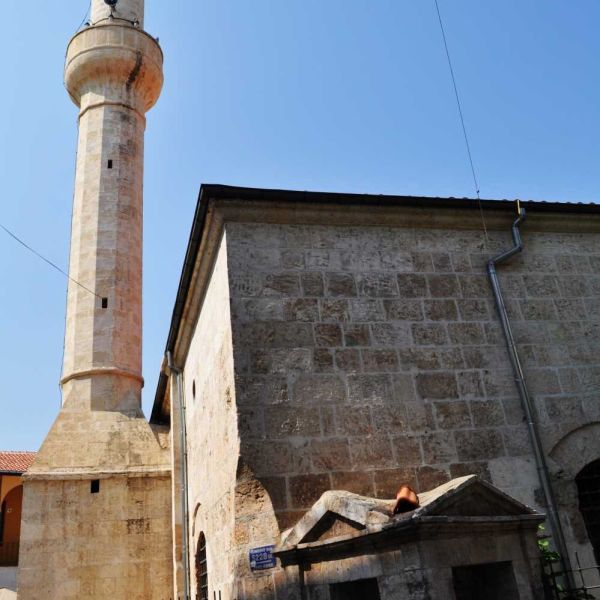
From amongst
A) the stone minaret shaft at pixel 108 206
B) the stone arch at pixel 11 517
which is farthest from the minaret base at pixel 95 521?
the stone arch at pixel 11 517

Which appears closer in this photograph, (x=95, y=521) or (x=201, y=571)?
(x=201, y=571)

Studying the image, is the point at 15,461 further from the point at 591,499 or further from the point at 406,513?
the point at 406,513

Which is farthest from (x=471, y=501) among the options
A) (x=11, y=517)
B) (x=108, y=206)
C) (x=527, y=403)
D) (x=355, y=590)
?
(x=11, y=517)

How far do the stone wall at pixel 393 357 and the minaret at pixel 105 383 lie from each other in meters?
5.79

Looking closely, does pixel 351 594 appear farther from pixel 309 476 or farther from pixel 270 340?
pixel 270 340

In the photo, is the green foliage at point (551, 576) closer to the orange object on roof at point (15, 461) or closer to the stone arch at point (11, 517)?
the orange object on roof at point (15, 461)

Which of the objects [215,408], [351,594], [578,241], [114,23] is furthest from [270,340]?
[114,23]

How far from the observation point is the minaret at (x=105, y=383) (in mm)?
9453

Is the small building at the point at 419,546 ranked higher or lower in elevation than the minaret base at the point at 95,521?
lower

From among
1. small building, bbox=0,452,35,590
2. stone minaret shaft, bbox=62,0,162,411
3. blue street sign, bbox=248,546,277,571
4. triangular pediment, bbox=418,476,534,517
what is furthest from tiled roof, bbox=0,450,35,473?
triangular pediment, bbox=418,476,534,517

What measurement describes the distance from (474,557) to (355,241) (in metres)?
3.23

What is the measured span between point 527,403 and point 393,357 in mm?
1380

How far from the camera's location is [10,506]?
22.5 meters

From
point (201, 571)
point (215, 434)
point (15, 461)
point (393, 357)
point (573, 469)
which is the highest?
point (15, 461)
